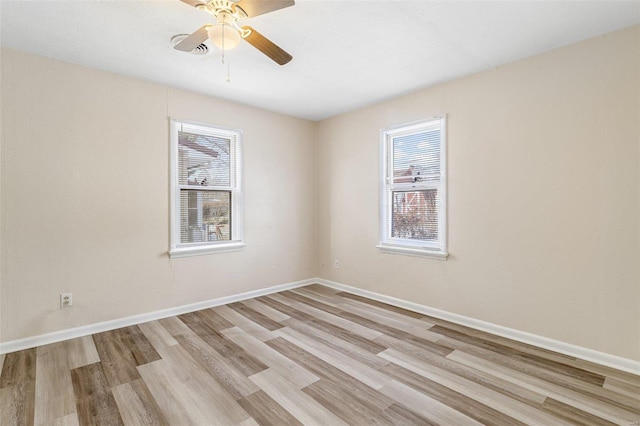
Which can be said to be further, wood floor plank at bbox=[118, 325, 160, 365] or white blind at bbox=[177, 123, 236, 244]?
white blind at bbox=[177, 123, 236, 244]

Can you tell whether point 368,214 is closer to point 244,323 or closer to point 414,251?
point 414,251

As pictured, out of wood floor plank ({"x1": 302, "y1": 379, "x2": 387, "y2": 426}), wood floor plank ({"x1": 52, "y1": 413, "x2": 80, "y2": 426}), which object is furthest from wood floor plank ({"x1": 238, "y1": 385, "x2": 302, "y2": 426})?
wood floor plank ({"x1": 52, "y1": 413, "x2": 80, "y2": 426})

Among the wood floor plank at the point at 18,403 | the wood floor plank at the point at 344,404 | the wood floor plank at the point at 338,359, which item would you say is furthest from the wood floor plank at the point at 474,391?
the wood floor plank at the point at 18,403

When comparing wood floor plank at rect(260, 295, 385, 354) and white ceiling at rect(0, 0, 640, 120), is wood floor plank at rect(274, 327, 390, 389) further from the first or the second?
white ceiling at rect(0, 0, 640, 120)

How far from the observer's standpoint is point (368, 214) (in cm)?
415

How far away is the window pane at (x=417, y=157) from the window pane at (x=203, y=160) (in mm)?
2206

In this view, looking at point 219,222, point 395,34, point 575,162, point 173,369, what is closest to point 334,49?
point 395,34

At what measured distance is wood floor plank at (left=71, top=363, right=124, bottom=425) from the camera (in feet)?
5.86

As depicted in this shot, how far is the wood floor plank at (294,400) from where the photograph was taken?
178cm

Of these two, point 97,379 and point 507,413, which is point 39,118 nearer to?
point 97,379

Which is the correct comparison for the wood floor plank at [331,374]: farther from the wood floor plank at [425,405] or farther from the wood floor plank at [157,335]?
the wood floor plank at [157,335]

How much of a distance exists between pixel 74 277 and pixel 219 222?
1557 mm

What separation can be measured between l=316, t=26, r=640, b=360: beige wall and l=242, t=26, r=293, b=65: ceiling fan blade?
1972 mm

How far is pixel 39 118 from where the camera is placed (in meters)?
2.71
